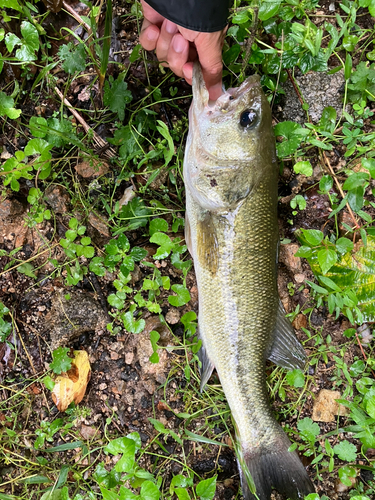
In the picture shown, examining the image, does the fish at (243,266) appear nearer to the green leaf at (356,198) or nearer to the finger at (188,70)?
the finger at (188,70)

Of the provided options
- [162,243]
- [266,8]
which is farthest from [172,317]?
[266,8]

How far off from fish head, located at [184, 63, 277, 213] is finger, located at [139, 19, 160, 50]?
42cm

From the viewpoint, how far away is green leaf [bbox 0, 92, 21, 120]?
243cm

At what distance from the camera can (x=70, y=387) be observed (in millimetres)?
2541

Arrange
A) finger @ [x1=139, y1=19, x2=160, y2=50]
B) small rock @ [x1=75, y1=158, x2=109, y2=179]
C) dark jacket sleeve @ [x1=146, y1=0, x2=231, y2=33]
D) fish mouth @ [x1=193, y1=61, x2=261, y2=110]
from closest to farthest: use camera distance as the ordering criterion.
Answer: dark jacket sleeve @ [x1=146, y1=0, x2=231, y2=33] < fish mouth @ [x1=193, y1=61, x2=261, y2=110] < finger @ [x1=139, y1=19, x2=160, y2=50] < small rock @ [x1=75, y1=158, x2=109, y2=179]

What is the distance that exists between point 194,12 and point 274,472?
286cm

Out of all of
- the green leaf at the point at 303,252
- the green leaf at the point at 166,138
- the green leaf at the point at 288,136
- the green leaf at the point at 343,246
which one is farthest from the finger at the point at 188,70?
the green leaf at the point at 343,246

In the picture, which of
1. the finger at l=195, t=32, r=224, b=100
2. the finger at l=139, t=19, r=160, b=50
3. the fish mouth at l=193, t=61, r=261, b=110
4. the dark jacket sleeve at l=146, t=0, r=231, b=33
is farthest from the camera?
the finger at l=139, t=19, r=160, b=50

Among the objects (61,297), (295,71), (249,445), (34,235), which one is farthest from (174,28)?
(249,445)

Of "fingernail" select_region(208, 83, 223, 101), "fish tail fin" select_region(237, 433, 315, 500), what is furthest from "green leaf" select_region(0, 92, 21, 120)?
"fish tail fin" select_region(237, 433, 315, 500)

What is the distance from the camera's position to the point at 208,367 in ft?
7.92

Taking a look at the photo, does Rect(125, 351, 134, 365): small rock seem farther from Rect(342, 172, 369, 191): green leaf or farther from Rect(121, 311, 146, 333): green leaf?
Rect(342, 172, 369, 191): green leaf

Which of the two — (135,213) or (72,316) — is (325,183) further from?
(72,316)

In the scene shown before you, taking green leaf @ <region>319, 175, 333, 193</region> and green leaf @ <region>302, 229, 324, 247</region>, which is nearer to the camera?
green leaf @ <region>302, 229, 324, 247</region>
